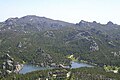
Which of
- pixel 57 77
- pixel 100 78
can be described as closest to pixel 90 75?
pixel 100 78

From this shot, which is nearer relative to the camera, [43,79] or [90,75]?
[43,79]


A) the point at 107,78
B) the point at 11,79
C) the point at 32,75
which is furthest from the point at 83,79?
the point at 11,79

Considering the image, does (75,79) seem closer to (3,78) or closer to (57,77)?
(57,77)

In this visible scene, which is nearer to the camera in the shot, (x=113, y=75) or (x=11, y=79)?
(x=11, y=79)

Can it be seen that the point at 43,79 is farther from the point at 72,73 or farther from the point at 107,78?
the point at 107,78

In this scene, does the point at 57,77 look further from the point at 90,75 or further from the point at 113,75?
the point at 113,75

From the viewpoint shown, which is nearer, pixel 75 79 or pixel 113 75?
pixel 75 79

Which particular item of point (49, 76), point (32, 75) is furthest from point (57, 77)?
point (32, 75)
